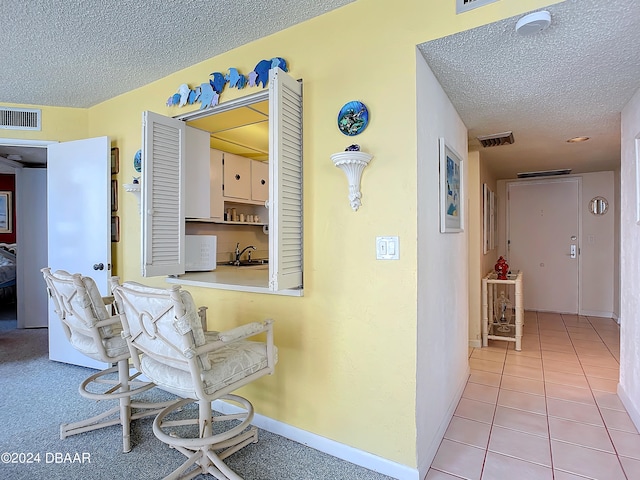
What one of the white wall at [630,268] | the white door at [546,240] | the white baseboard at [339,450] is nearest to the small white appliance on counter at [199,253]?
the white baseboard at [339,450]

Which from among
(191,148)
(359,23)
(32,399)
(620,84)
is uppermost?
(359,23)

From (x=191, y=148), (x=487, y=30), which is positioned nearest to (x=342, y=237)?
(x=487, y=30)

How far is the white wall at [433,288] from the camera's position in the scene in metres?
1.76

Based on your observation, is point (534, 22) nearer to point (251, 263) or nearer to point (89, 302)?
point (89, 302)

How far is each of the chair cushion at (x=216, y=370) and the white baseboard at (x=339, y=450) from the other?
623 millimetres

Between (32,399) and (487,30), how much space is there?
3.74 m

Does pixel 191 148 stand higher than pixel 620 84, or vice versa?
pixel 620 84

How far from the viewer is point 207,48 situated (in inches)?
90.0

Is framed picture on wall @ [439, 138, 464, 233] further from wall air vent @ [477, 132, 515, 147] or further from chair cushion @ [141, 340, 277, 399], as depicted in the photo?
chair cushion @ [141, 340, 277, 399]

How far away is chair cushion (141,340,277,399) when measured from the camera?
1.53 metres

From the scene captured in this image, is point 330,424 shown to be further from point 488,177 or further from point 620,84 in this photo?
point 488,177

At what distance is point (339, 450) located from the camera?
1904mm

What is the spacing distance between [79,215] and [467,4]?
11.3ft

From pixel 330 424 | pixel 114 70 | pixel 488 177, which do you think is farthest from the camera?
pixel 488 177
